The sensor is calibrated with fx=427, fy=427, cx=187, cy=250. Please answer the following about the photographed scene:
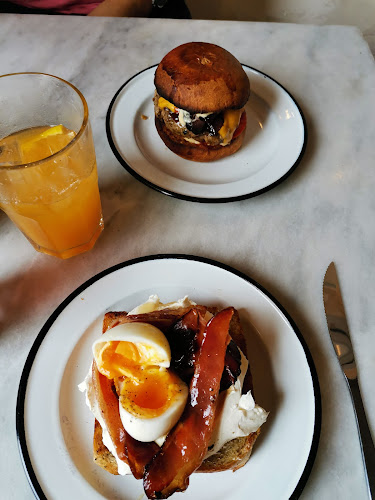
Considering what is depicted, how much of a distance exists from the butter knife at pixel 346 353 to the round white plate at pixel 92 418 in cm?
13

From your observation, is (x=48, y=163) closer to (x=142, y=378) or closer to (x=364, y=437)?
(x=142, y=378)

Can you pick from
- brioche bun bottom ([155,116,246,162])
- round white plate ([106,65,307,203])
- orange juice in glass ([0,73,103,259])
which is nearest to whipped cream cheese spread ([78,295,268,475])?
orange juice in glass ([0,73,103,259])

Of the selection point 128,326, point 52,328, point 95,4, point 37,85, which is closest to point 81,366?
point 52,328

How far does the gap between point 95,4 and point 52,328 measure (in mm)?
1752

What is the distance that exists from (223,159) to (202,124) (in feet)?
0.48

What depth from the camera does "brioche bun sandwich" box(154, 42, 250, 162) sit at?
4.26 feet

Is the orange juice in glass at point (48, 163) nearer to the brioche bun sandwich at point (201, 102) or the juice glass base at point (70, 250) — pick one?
the juice glass base at point (70, 250)

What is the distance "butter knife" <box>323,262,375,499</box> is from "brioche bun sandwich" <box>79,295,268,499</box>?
25 centimetres

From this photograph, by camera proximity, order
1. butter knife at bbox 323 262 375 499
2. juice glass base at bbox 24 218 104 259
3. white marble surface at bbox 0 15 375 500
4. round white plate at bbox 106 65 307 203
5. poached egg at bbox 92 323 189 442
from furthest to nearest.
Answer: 1. round white plate at bbox 106 65 307 203
2. juice glass base at bbox 24 218 104 259
3. white marble surface at bbox 0 15 375 500
4. butter knife at bbox 323 262 375 499
5. poached egg at bbox 92 323 189 442

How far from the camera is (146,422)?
78 cm

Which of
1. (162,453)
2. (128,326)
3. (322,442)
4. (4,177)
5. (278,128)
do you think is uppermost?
(4,177)

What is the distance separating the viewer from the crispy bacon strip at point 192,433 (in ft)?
2.59

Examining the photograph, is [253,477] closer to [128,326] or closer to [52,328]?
[128,326]

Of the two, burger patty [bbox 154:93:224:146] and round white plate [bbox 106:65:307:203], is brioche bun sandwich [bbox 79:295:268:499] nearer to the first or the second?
round white plate [bbox 106:65:307:203]
